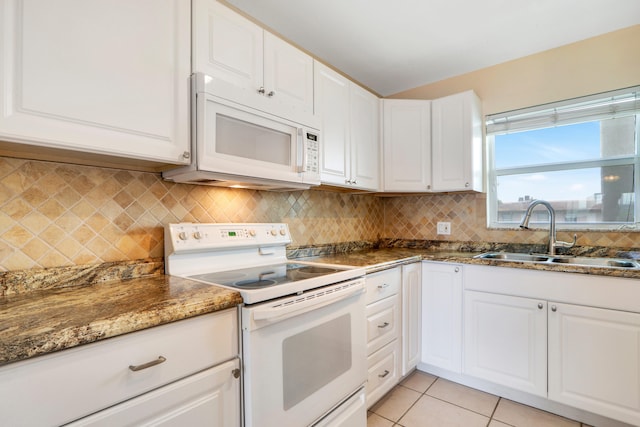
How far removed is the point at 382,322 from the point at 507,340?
755 millimetres

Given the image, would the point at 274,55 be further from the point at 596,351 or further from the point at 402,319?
the point at 596,351

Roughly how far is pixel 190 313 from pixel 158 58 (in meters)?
0.94

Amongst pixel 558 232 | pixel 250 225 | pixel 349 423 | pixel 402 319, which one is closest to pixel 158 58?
pixel 250 225

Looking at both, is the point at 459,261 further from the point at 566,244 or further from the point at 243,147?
the point at 243,147

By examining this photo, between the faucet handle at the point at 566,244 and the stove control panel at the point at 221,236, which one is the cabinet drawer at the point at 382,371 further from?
the faucet handle at the point at 566,244

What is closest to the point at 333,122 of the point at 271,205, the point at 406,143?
the point at 271,205

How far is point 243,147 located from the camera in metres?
1.43

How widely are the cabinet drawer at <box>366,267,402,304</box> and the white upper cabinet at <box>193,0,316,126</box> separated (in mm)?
944

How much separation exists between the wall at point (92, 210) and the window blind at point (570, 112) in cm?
199

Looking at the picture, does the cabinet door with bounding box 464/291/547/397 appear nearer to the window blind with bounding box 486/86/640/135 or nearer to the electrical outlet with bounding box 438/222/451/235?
the electrical outlet with bounding box 438/222/451/235

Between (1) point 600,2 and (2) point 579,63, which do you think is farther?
(2) point 579,63

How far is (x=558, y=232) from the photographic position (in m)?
2.21

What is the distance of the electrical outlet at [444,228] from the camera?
2656 millimetres

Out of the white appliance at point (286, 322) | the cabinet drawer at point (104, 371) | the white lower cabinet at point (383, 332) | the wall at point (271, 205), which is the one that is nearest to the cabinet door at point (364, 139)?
the wall at point (271, 205)
